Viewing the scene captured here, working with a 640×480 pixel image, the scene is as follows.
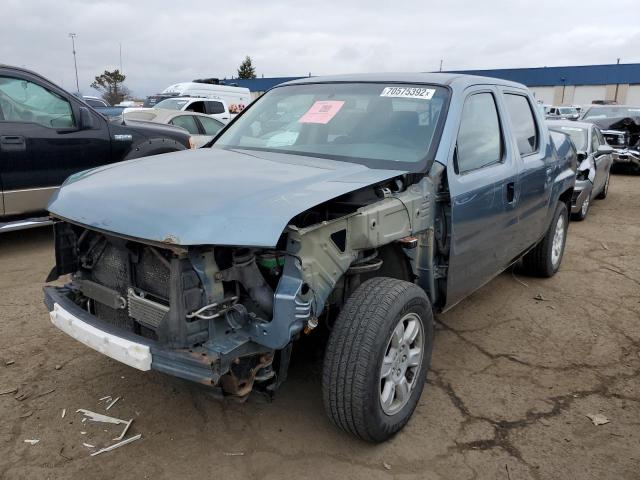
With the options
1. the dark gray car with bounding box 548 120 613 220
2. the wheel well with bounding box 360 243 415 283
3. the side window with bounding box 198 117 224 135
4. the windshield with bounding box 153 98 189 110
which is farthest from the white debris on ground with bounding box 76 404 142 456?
the windshield with bounding box 153 98 189 110

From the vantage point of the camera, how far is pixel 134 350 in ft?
7.54

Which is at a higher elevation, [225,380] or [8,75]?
[8,75]

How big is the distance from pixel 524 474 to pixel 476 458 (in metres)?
0.23

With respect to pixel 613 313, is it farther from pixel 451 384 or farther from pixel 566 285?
pixel 451 384

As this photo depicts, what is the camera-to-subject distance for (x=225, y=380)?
2365 mm

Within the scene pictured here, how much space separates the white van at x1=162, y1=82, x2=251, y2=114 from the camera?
2050cm

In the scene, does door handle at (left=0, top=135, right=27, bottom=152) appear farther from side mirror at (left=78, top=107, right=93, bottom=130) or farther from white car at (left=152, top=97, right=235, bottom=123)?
white car at (left=152, top=97, right=235, bottom=123)

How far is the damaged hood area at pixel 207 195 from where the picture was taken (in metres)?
2.14

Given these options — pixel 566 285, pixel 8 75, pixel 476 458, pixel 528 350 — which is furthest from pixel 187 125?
pixel 476 458

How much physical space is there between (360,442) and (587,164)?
7.34m

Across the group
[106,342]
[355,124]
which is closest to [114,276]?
[106,342]

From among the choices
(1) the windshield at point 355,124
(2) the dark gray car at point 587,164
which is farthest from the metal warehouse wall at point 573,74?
(1) the windshield at point 355,124

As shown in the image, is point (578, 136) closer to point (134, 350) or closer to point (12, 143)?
point (12, 143)

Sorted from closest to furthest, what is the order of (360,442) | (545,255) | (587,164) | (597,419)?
(360,442) < (597,419) < (545,255) < (587,164)
